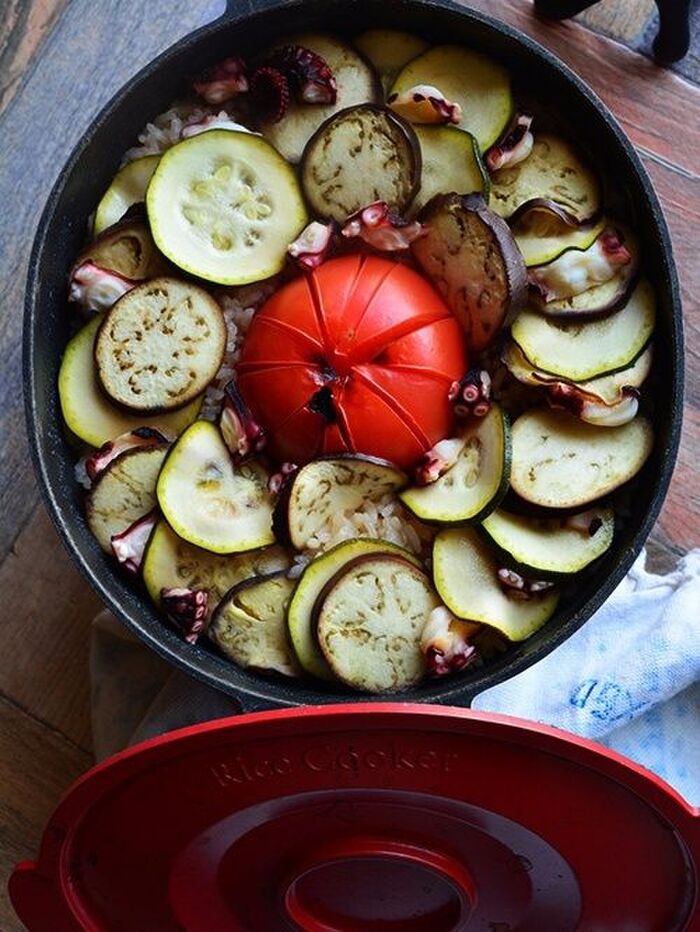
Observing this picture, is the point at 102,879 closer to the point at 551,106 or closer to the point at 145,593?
the point at 145,593

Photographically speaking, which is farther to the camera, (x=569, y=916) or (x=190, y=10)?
(x=190, y=10)

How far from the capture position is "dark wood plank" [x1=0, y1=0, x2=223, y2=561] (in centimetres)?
182

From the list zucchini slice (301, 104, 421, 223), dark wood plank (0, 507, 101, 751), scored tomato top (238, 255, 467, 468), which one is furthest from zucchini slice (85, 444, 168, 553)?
zucchini slice (301, 104, 421, 223)

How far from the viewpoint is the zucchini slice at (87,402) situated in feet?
5.10

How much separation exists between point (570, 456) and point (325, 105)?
1.69 ft

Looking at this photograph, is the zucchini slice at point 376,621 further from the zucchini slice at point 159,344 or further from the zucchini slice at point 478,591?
the zucchini slice at point 159,344

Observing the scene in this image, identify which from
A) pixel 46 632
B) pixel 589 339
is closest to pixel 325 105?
pixel 589 339

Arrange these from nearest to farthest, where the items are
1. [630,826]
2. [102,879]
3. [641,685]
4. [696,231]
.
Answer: [630,826], [102,879], [641,685], [696,231]

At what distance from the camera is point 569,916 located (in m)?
1.55

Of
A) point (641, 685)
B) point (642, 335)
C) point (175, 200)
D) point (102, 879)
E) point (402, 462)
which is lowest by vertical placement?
point (102, 879)

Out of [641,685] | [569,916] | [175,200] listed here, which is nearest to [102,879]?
[569,916]

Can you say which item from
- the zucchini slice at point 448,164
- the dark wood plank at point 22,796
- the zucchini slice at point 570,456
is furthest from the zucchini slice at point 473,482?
the dark wood plank at point 22,796

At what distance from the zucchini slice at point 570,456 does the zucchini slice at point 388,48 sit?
18.3 inches

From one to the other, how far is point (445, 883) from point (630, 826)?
24 centimetres
